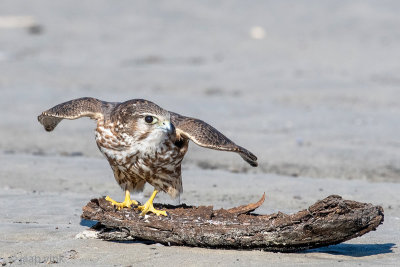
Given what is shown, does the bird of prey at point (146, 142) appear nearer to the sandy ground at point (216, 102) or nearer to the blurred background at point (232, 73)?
the sandy ground at point (216, 102)

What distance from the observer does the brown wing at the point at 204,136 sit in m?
6.48

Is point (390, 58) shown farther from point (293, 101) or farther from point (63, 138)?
point (63, 138)

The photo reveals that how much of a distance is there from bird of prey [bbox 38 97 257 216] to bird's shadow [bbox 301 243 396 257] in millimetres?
976

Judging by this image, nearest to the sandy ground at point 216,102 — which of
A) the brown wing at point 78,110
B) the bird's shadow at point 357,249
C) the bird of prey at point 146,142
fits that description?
the bird's shadow at point 357,249

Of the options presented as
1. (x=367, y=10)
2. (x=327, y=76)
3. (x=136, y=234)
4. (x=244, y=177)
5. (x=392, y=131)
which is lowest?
(x=136, y=234)

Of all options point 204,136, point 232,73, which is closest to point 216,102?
point 232,73

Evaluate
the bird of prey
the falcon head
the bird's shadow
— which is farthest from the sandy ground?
the falcon head

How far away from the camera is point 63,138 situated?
1240cm

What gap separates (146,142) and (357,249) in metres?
1.86

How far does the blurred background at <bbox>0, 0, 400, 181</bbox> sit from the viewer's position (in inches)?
456

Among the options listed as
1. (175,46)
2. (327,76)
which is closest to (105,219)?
(327,76)

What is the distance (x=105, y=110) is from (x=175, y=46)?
564 inches

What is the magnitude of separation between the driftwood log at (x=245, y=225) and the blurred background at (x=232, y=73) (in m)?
4.17

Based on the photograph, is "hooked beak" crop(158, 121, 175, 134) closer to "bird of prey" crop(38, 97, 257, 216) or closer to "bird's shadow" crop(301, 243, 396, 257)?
"bird of prey" crop(38, 97, 257, 216)
